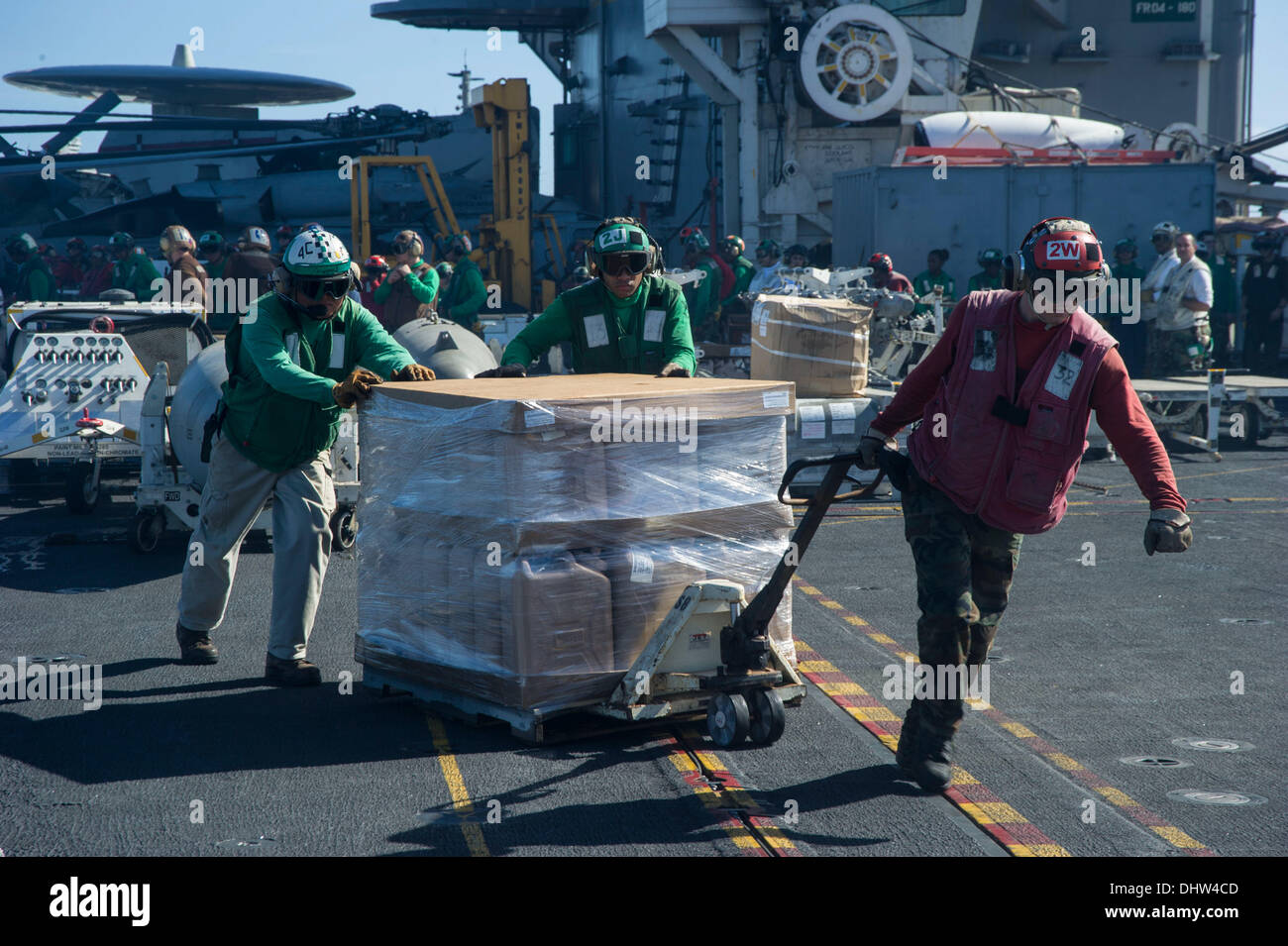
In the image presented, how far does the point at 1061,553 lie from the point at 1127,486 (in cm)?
339

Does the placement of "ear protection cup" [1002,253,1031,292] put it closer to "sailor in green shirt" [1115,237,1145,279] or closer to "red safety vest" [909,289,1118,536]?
"red safety vest" [909,289,1118,536]

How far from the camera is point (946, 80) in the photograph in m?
24.1

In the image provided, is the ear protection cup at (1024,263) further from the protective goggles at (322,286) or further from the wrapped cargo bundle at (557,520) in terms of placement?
the protective goggles at (322,286)

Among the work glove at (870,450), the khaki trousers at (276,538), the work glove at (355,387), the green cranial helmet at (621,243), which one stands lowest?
the khaki trousers at (276,538)

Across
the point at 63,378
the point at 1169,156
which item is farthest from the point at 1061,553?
the point at 1169,156

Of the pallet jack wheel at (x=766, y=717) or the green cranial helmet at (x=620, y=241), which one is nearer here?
the pallet jack wheel at (x=766, y=717)

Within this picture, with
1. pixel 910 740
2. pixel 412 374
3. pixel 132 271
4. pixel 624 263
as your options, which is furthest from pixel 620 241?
pixel 132 271

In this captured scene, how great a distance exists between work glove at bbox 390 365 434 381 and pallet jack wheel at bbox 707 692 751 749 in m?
2.09

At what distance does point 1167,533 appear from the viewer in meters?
4.55

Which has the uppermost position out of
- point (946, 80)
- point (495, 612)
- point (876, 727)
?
point (946, 80)

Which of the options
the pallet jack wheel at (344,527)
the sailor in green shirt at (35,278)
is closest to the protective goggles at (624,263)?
the pallet jack wheel at (344,527)

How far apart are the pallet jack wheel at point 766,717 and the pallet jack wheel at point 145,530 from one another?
589cm

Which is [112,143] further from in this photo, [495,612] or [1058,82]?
[495,612]

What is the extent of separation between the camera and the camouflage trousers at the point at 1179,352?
16141mm
